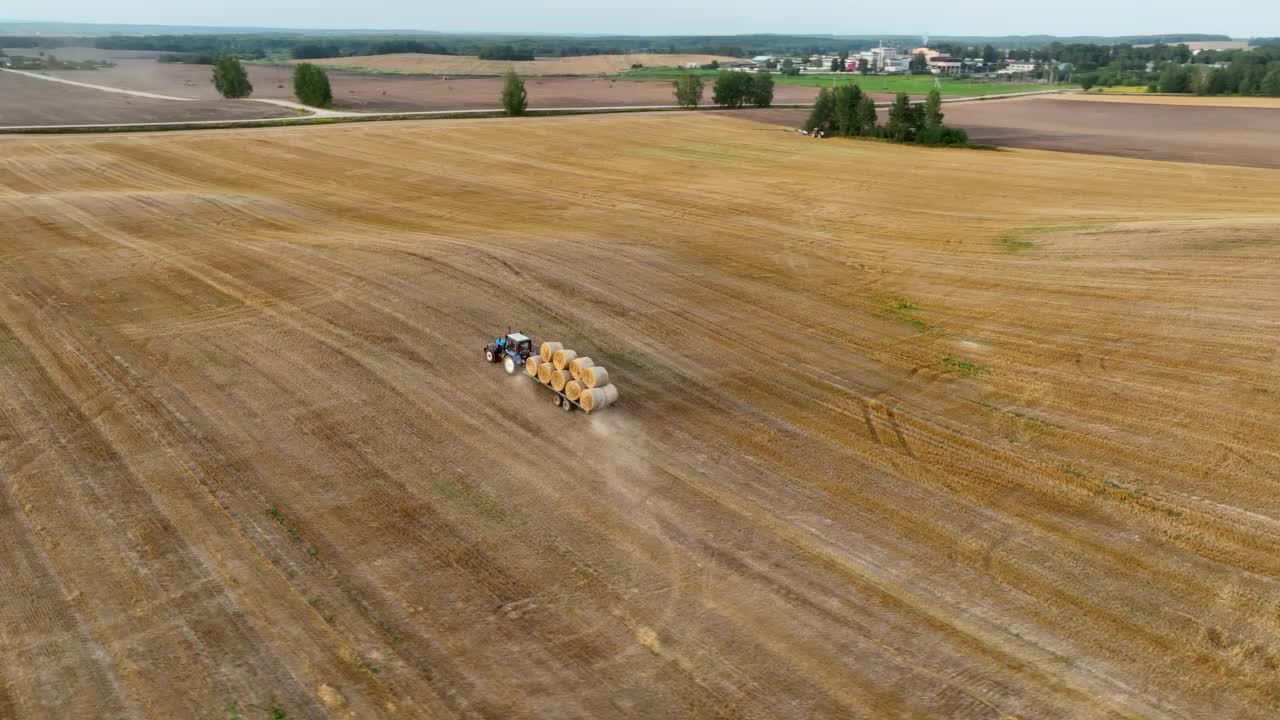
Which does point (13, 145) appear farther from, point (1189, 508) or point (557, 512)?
point (1189, 508)

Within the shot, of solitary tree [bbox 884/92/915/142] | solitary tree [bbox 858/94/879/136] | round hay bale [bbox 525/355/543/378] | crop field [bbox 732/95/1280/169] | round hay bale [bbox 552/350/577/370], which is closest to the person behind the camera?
round hay bale [bbox 552/350/577/370]

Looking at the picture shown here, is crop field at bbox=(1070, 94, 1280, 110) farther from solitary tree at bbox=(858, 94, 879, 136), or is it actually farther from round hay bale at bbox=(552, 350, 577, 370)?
round hay bale at bbox=(552, 350, 577, 370)

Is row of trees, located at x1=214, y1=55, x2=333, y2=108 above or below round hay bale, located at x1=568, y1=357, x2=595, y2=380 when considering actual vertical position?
above

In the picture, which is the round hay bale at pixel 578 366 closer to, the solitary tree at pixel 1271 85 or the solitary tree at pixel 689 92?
the solitary tree at pixel 689 92

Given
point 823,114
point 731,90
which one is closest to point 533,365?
point 823,114

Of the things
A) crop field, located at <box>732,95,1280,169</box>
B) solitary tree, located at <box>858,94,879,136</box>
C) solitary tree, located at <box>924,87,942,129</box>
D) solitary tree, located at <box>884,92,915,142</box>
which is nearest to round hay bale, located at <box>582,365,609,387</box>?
solitary tree, located at <box>884,92,915,142</box>

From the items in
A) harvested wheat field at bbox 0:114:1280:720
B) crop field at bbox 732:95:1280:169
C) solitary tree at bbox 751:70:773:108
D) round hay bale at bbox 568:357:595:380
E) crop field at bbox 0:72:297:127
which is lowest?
harvested wheat field at bbox 0:114:1280:720

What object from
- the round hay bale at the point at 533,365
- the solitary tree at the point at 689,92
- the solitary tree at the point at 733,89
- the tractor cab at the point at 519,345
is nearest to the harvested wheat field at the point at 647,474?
the round hay bale at the point at 533,365
